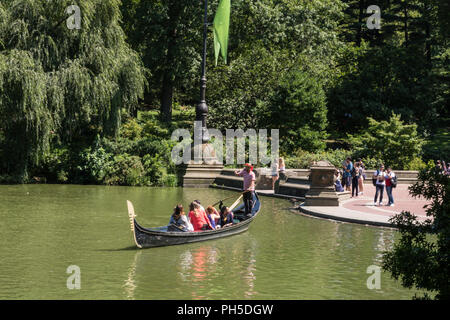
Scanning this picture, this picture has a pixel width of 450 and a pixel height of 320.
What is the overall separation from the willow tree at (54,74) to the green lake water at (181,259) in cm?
814

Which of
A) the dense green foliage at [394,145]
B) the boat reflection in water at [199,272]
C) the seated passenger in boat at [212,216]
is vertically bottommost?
the boat reflection in water at [199,272]

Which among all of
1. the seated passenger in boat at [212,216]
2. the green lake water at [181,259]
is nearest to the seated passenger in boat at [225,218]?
the seated passenger in boat at [212,216]

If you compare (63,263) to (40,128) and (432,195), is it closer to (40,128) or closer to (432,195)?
(432,195)

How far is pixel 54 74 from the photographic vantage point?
3031 cm

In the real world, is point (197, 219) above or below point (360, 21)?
below

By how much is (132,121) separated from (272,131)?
977 cm

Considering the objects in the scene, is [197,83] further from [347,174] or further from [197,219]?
[197,219]

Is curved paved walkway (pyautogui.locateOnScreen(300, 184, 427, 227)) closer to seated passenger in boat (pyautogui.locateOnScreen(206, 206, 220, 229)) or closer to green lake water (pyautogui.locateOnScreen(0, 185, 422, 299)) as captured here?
green lake water (pyautogui.locateOnScreen(0, 185, 422, 299))

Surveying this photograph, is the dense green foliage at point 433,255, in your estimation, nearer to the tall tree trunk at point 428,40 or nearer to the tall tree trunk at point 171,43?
the tall tree trunk at point 171,43

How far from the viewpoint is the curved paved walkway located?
19531mm

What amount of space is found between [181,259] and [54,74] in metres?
19.5

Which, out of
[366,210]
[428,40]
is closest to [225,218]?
[366,210]

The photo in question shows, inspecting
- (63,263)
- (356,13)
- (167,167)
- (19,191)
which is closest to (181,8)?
(167,167)

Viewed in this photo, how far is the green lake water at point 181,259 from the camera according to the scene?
428 inches
